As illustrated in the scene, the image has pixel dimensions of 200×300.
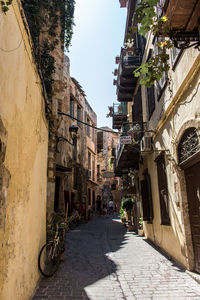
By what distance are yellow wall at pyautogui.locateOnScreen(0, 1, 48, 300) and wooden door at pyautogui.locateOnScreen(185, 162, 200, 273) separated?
3.30 m

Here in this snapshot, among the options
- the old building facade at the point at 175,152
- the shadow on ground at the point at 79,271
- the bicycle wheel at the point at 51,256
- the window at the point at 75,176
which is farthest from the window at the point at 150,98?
the window at the point at 75,176

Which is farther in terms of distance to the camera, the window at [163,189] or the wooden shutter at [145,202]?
the wooden shutter at [145,202]

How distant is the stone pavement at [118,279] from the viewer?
14.7 feet

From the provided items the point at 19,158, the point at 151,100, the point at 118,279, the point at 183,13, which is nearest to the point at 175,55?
the point at 183,13

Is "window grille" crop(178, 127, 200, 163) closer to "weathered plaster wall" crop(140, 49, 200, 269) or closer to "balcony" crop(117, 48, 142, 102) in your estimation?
"weathered plaster wall" crop(140, 49, 200, 269)

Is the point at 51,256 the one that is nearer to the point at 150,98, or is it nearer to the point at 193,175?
the point at 193,175

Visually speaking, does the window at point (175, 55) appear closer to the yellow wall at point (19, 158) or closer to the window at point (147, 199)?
the yellow wall at point (19, 158)

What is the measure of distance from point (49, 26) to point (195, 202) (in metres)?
12.1

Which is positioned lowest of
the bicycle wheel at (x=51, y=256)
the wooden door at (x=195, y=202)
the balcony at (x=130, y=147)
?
the bicycle wheel at (x=51, y=256)

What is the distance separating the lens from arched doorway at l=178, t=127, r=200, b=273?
536cm

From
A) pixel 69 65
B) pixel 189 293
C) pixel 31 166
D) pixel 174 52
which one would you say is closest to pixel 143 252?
pixel 189 293

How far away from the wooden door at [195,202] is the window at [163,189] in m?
1.53

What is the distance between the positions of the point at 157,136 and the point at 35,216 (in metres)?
5.03

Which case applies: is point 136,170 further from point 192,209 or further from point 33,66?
point 33,66
